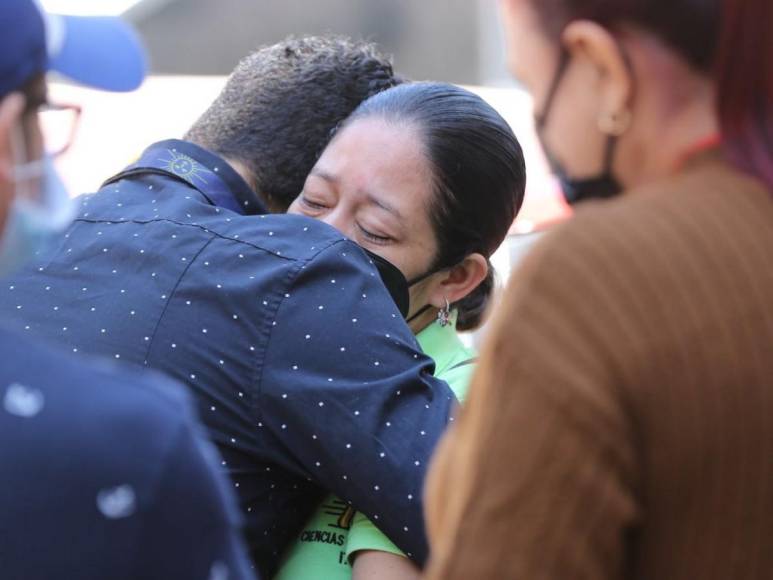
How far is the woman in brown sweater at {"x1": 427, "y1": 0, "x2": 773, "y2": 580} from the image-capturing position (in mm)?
1080

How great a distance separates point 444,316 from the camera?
7.97 feet

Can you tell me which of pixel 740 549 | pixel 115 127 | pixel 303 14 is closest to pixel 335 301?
pixel 740 549

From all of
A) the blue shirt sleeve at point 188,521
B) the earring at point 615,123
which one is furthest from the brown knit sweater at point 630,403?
the blue shirt sleeve at point 188,521

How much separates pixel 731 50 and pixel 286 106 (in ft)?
4.52

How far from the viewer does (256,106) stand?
237cm

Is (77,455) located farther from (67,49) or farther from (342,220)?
(342,220)

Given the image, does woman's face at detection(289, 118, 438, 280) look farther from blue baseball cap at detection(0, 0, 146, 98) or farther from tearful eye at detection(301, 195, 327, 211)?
blue baseball cap at detection(0, 0, 146, 98)

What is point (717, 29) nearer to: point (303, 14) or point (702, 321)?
point (702, 321)

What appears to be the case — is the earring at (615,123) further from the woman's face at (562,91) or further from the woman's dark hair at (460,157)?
the woman's dark hair at (460,157)

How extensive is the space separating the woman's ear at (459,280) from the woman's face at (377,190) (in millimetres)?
151

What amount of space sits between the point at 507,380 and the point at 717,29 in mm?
388

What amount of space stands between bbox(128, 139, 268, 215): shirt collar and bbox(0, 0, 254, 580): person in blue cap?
831 mm

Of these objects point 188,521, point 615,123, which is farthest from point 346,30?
point 188,521

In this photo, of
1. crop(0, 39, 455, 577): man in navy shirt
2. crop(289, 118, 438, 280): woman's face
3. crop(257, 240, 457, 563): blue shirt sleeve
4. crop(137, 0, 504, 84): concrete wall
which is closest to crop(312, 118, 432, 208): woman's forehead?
crop(289, 118, 438, 280): woman's face
